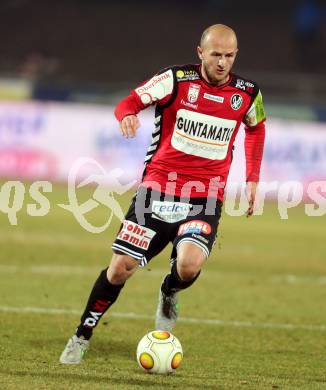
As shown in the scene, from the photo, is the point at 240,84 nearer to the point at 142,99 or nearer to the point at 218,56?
the point at 218,56

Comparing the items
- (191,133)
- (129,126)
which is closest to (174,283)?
(191,133)

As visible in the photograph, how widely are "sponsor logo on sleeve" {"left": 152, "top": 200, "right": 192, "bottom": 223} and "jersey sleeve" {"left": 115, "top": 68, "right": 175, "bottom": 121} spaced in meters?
0.71

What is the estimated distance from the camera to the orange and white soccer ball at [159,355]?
6.45 m

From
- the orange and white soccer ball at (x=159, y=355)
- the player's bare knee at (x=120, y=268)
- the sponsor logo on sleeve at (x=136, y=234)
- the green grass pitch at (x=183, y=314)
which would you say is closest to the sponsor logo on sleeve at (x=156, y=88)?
the sponsor logo on sleeve at (x=136, y=234)

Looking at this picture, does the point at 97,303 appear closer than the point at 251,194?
Yes

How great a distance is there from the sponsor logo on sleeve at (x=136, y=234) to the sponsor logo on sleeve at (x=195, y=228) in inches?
8.4

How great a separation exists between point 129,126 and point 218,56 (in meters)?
0.90

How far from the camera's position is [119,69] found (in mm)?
31500

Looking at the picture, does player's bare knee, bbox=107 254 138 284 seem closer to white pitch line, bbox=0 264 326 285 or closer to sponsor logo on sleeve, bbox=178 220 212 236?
sponsor logo on sleeve, bbox=178 220 212 236

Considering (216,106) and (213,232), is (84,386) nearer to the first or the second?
(213,232)

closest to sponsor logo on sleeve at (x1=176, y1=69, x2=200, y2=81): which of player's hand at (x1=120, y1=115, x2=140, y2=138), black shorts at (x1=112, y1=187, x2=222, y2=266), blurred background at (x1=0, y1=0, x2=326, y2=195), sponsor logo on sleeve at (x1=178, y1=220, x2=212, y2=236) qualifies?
player's hand at (x1=120, y1=115, x2=140, y2=138)

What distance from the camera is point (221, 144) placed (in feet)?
23.3

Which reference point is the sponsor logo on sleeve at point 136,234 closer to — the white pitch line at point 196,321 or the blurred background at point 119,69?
the white pitch line at point 196,321

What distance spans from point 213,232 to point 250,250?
8.09m
